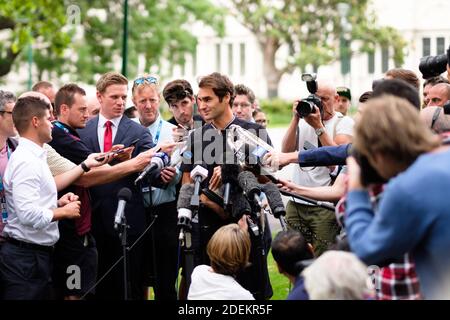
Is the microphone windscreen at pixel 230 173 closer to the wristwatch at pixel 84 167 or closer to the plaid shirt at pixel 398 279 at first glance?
the wristwatch at pixel 84 167

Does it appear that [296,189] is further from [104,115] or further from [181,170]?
[104,115]

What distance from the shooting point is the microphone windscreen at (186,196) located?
6.64 meters

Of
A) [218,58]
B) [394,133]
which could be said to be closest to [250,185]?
[394,133]

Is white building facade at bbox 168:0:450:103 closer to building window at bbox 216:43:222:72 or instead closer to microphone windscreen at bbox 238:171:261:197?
building window at bbox 216:43:222:72

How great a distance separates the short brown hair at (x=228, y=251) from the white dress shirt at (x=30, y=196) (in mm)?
1379

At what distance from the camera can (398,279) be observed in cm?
470

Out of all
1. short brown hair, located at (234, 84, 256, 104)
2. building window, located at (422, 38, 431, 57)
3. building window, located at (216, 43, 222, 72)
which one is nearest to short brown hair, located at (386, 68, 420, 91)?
short brown hair, located at (234, 84, 256, 104)

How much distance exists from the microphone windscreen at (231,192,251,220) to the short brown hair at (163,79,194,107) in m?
2.06

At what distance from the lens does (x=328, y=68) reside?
2408 inches

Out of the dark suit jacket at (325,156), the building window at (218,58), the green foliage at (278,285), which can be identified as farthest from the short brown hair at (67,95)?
the building window at (218,58)

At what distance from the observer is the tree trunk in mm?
63000
